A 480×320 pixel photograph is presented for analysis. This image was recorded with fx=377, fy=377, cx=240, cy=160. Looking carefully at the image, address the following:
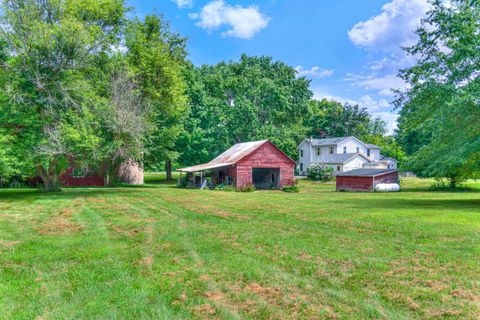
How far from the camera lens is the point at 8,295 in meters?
5.69

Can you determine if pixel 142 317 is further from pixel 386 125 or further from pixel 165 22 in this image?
pixel 386 125

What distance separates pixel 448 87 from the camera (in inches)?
720

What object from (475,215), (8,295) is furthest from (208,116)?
(8,295)

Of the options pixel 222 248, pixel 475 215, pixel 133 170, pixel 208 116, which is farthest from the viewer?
pixel 208 116

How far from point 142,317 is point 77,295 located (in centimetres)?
143

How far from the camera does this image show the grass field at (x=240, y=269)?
A: 5.19 meters

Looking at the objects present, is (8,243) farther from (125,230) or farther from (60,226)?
(125,230)

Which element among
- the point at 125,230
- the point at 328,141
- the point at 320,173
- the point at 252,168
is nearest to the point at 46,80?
the point at 125,230

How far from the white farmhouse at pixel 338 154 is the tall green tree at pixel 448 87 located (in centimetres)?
3136

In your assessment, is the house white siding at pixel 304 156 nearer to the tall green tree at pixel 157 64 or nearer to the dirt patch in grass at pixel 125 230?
the tall green tree at pixel 157 64

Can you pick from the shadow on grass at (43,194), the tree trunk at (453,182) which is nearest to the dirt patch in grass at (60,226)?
the shadow on grass at (43,194)

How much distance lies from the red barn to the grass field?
21.4 m

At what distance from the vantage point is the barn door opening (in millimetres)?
37106

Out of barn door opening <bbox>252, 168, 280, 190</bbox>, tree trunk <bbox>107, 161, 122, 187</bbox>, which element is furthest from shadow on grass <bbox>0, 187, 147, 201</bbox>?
barn door opening <bbox>252, 168, 280, 190</bbox>
